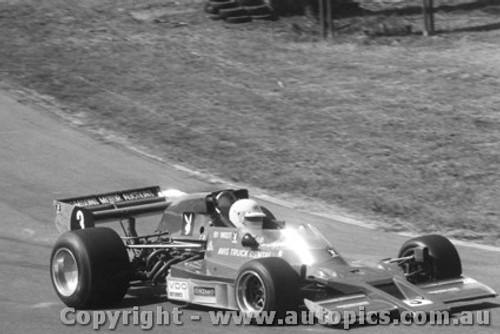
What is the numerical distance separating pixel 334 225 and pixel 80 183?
4.49m

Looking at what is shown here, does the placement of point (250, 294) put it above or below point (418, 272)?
above

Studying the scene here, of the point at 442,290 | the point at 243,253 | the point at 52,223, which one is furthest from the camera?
the point at 52,223

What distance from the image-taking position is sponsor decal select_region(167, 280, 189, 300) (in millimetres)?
10617

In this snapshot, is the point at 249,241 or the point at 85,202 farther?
the point at 85,202

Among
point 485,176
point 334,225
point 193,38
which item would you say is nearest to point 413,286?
point 334,225

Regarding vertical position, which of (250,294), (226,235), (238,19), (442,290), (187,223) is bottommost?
(238,19)

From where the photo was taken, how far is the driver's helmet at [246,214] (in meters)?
10.6

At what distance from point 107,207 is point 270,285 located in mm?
3401

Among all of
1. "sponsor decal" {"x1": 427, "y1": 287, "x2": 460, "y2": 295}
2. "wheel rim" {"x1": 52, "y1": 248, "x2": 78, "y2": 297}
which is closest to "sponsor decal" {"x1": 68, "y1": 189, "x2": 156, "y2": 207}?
"wheel rim" {"x1": 52, "y1": 248, "x2": 78, "y2": 297}

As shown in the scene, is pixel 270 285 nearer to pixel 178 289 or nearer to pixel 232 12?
pixel 178 289

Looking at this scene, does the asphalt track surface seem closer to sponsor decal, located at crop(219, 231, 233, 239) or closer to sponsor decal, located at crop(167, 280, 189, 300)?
sponsor decal, located at crop(167, 280, 189, 300)

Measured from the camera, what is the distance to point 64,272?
1114 centimetres

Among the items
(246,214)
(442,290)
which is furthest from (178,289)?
(442,290)

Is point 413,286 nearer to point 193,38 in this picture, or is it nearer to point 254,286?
point 254,286
